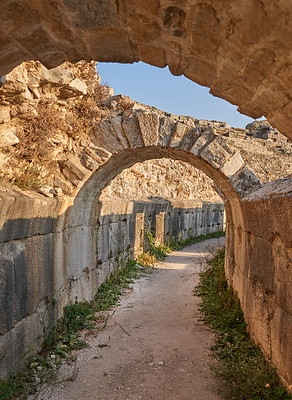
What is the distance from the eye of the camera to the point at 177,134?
204 inches

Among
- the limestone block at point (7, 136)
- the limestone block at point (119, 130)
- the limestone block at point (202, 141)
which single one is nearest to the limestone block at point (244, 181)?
the limestone block at point (202, 141)

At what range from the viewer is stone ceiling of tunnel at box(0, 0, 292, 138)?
1.55 meters

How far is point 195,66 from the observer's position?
2.05m

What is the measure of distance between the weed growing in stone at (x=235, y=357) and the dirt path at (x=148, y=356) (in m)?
0.17

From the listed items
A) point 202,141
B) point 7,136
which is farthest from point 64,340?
point 202,141

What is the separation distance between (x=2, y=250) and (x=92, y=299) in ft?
10.9

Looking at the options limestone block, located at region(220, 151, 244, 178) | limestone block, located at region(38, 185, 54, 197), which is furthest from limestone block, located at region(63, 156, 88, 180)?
limestone block, located at region(220, 151, 244, 178)

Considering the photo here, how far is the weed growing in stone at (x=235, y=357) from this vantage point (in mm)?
3150

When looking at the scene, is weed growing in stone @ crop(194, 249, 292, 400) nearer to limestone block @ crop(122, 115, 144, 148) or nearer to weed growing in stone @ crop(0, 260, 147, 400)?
weed growing in stone @ crop(0, 260, 147, 400)

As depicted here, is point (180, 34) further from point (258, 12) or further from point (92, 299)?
point (92, 299)

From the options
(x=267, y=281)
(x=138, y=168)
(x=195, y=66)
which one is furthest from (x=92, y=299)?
(x=138, y=168)

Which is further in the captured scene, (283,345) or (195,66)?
(283,345)

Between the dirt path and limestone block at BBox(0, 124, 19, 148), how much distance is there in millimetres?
2814

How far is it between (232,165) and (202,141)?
60 centimetres
